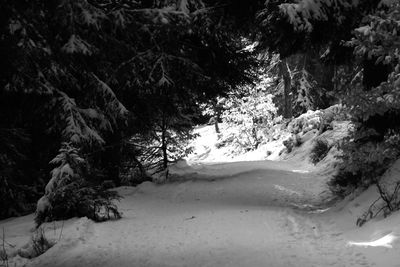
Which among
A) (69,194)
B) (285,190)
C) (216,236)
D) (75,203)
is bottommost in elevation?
(216,236)

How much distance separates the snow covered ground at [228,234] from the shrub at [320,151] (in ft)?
16.4

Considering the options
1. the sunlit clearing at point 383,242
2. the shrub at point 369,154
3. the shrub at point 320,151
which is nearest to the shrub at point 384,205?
the shrub at point 369,154

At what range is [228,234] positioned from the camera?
7039 mm

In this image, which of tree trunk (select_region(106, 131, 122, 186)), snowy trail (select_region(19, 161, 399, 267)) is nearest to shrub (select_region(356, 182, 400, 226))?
snowy trail (select_region(19, 161, 399, 267))

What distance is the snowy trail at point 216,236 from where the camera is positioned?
570 cm

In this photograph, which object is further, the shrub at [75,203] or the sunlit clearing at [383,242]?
the shrub at [75,203]

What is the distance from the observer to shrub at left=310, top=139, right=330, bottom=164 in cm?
1628

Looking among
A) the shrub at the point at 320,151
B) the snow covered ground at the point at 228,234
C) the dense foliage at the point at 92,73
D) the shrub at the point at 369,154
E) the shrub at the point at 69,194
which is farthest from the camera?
the shrub at the point at 320,151

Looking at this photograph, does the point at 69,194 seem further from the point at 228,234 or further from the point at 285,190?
the point at 285,190

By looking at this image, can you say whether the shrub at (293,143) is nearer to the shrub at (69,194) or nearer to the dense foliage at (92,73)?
the dense foliage at (92,73)

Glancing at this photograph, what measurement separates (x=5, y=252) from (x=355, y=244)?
204 inches

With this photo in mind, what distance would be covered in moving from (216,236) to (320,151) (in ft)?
34.9

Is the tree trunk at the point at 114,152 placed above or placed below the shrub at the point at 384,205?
above

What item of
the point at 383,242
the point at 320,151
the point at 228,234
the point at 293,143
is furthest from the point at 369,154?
the point at 293,143
